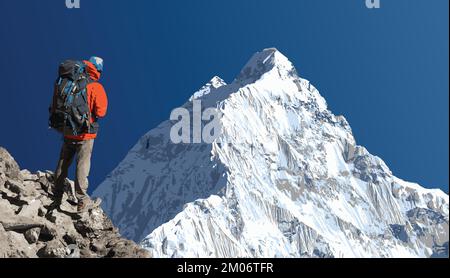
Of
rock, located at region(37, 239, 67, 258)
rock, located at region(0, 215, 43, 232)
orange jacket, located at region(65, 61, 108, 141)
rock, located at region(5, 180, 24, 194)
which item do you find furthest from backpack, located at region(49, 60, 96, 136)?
rock, located at region(5, 180, 24, 194)

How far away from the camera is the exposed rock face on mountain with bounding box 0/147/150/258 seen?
16.1m

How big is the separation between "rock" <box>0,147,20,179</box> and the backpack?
4849 millimetres

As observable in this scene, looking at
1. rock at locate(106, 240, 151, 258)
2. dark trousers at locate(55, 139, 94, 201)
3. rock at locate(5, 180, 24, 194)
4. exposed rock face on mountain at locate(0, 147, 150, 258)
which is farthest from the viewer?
rock at locate(5, 180, 24, 194)

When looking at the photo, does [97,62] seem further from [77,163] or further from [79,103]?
[77,163]

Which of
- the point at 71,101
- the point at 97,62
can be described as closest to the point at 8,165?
the point at 71,101

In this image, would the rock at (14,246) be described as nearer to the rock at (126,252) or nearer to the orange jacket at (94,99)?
the rock at (126,252)

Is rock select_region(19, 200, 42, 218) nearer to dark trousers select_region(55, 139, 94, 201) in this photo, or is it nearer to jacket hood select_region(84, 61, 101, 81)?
dark trousers select_region(55, 139, 94, 201)

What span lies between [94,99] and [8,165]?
5.80 meters

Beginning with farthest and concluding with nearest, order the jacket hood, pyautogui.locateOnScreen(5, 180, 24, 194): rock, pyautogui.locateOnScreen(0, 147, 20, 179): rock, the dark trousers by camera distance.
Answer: pyautogui.locateOnScreen(0, 147, 20, 179): rock → pyautogui.locateOnScreen(5, 180, 24, 194): rock → the dark trousers → the jacket hood

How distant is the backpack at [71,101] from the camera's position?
16688 mm

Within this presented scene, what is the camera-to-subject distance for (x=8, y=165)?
69.7 feet

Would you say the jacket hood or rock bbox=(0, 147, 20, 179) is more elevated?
the jacket hood
